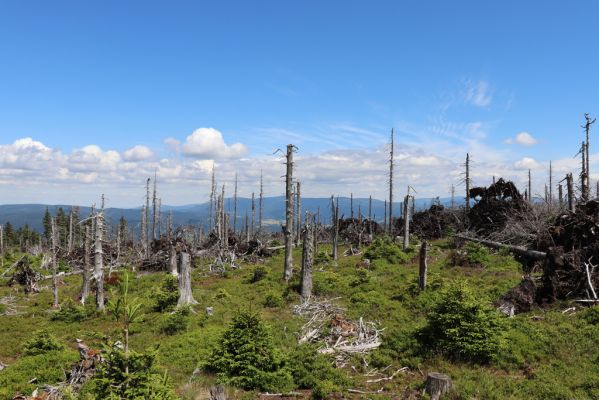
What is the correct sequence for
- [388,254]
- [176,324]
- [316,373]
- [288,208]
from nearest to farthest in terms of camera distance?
[316,373]
[176,324]
[288,208]
[388,254]

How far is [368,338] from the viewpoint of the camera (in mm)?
13148

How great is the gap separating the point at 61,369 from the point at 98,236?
33.0 ft

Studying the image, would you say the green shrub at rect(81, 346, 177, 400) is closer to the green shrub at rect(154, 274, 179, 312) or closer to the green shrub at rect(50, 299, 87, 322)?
the green shrub at rect(154, 274, 179, 312)

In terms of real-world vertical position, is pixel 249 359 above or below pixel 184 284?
above

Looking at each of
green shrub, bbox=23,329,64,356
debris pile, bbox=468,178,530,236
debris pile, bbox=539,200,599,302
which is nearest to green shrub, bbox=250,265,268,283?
green shrub, bbox=23,329,64,356

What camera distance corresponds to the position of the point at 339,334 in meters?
13.6

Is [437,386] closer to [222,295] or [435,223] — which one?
[222,295]

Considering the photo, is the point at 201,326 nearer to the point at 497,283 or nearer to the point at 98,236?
the point at 98,236

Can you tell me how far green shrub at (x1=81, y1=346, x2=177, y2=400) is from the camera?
20.9ft

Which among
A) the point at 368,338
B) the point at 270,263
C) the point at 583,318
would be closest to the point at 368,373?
the point at 368,338

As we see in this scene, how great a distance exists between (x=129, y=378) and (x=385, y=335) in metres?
9.15

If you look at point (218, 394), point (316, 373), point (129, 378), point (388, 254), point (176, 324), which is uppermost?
point (129, 378)

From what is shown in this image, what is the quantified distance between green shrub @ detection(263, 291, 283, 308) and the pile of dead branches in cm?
261

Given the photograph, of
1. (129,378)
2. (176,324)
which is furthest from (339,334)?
(129,378)
